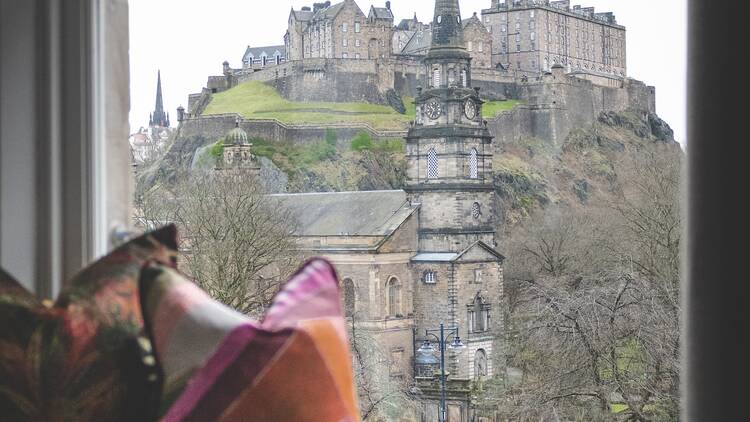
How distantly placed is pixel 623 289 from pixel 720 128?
22.3ft

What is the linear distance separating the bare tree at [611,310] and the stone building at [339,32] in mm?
2815

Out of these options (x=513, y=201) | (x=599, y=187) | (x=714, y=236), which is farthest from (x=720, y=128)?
(x=513, y=201)

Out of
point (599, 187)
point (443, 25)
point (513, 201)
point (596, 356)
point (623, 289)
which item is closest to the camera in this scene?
point (596, 356)

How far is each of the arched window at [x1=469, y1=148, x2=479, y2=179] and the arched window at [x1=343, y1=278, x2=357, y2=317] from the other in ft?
8.18

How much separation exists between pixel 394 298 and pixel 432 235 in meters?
1.51

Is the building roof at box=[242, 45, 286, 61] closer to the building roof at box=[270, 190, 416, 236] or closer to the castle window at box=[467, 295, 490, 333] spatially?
the building roof at box=[270, 190, 416, 236]

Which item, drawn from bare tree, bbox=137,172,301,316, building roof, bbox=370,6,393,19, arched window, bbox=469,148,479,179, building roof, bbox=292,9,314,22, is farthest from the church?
building roof, bbox=292,9,314,22

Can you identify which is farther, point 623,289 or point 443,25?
point 443,25

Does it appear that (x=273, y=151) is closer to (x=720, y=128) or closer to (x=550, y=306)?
(x=550, y=306)

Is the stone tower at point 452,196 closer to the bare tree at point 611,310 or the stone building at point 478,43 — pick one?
the stone building at point 478,43

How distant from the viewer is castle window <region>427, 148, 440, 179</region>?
41.2ft

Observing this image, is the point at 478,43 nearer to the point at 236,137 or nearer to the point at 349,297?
the point at 236,137

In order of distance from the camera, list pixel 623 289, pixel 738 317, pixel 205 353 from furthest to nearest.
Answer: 1. pixel 623 289
2. pixel 205 353
3. pixel 738 317

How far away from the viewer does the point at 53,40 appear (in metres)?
1.03
